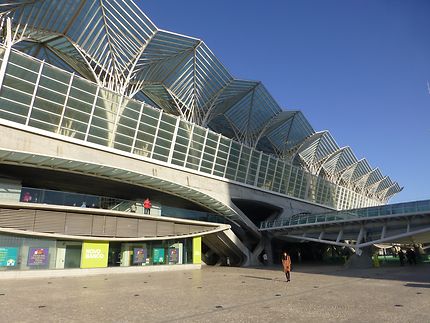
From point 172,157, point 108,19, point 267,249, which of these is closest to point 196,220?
point 172,157

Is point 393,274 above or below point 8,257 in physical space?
below

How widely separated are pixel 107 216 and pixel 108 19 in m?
18.1

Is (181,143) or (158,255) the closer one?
(158,255)

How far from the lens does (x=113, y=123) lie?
32.6 metres

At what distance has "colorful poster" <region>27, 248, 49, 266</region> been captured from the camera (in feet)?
74.8

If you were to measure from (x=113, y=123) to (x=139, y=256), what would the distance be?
12.7 metres

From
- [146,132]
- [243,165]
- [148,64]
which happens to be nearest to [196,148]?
[146,132]

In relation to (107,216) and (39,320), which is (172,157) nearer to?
(107,216)

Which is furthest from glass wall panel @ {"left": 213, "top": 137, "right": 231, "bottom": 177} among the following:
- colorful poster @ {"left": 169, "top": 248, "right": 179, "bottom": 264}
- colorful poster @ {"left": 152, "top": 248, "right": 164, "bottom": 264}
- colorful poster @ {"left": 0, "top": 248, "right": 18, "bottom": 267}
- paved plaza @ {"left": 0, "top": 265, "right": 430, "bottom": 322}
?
paved plaza @ {"left": 0, "top": 265, "right": 430, "bottom": 322}

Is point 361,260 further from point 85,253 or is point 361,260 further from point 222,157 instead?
point 85,253

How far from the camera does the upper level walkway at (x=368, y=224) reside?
30.5 meters

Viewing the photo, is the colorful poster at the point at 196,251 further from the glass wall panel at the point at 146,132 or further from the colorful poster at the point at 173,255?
the glass wall panel at the point at 146,132

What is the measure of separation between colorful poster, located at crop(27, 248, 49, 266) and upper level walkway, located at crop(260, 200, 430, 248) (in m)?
25.5

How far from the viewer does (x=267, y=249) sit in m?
43.8
